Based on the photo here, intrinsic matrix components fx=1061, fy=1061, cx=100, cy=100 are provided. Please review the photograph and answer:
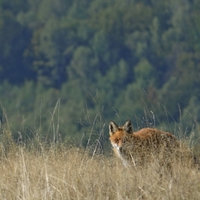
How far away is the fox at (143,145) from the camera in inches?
287

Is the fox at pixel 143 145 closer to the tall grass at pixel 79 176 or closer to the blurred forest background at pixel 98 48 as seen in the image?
the tall grass at pixel 79 176

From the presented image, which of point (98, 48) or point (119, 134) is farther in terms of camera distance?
point (98, 48)

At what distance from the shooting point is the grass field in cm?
655

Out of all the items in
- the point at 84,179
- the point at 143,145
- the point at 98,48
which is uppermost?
the point at 84,179

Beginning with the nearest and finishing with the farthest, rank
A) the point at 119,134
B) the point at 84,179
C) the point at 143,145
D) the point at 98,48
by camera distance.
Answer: the point at 84,179, the point at 143,145, the point at 119,134, the point at 98,48

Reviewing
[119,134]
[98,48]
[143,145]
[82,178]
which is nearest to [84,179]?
[82,178]

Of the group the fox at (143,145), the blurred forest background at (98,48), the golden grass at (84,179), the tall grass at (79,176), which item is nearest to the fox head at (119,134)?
the fox at (143,145)

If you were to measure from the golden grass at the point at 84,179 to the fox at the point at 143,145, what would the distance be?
6.5 inches

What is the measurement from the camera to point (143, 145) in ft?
25.1

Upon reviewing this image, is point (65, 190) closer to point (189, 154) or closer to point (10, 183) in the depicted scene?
point (10, 183)

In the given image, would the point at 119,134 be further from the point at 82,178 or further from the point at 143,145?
the point at 82,178

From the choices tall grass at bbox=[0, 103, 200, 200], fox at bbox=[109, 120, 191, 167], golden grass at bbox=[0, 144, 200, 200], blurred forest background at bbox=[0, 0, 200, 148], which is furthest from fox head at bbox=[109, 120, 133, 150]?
blurred forest background at bbox=[0, 0, 200, 148]

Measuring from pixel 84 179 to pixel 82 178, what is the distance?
0.03 metres

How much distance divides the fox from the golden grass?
16 centimetres
